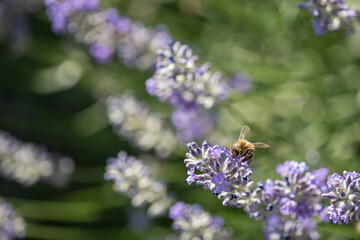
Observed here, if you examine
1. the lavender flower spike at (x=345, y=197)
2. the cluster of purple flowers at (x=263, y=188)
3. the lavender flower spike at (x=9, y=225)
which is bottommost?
the lavender flower spike at (x=345, y=197)

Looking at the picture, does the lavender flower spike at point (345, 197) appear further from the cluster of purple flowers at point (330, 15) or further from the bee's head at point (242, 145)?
the cluster of purple flowers at point (330, 15)

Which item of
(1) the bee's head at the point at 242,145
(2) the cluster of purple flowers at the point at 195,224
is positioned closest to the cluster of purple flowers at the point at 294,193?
(1) the bee's head at the point at 242,145

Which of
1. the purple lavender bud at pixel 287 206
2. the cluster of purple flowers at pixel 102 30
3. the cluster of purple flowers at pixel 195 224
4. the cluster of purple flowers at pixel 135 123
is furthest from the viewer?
the cluster of purple flowers at pixel 135 123

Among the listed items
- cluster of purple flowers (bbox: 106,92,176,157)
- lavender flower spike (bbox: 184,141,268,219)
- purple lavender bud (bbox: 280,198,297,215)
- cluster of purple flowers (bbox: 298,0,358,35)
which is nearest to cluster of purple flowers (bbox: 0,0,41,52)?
cluster of purple flowers (bbox: 106,92,176,157)

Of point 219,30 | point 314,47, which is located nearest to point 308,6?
point 314,47

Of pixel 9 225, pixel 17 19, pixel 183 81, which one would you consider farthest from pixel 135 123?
pixel 17 19

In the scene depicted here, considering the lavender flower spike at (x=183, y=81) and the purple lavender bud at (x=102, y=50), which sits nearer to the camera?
the lavender flower spike at (x=183, y=81)

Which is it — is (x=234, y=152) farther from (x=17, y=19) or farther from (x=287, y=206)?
(x=17, y=19)
